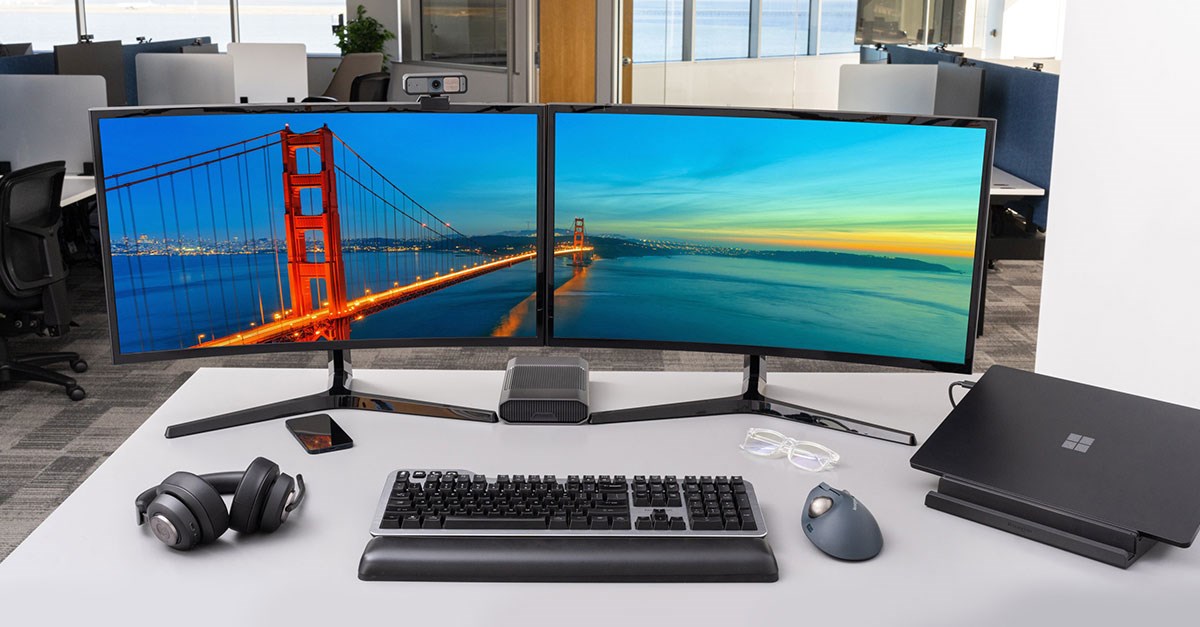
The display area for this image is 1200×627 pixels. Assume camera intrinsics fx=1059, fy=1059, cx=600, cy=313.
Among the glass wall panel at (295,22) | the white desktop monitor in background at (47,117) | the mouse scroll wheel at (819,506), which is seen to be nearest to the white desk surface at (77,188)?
the white desktop monitor in background at (47,117)

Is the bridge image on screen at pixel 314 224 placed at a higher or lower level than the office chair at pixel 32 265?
higher

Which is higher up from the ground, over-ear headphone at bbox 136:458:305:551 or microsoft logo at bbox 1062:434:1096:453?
microsoft logo at bbox 1062:434:1096:453

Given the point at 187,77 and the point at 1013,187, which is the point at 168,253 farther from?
the point at 187,77

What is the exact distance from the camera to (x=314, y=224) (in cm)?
149

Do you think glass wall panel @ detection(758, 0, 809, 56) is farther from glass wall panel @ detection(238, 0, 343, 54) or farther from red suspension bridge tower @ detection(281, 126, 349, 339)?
glass wall panel @ detection(238, 0, 343, 54)

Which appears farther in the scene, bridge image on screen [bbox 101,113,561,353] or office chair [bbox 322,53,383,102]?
office chair [bbox 322,53,383,102]

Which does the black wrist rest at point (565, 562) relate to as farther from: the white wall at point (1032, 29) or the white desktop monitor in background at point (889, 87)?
the white wall at point (1032, 29)

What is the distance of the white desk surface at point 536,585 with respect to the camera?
106cm

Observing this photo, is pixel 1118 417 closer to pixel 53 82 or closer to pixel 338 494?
pixel 338 494

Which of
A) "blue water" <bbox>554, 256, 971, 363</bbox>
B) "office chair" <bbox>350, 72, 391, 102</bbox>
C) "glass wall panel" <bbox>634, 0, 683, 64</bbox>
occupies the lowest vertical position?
Result: "blue water" <bbox>554, 256, 971, 363</bbox>

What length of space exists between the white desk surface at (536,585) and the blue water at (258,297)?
14 centimetres

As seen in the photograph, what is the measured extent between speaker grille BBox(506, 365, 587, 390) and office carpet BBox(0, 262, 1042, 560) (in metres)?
0.77

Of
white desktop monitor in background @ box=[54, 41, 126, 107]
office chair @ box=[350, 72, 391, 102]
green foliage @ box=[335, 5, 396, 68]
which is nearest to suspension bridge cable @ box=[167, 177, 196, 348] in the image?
white desktop monitor in background @ box=[54, 41, 126, 107]

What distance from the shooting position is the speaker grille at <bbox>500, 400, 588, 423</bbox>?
1544mm
